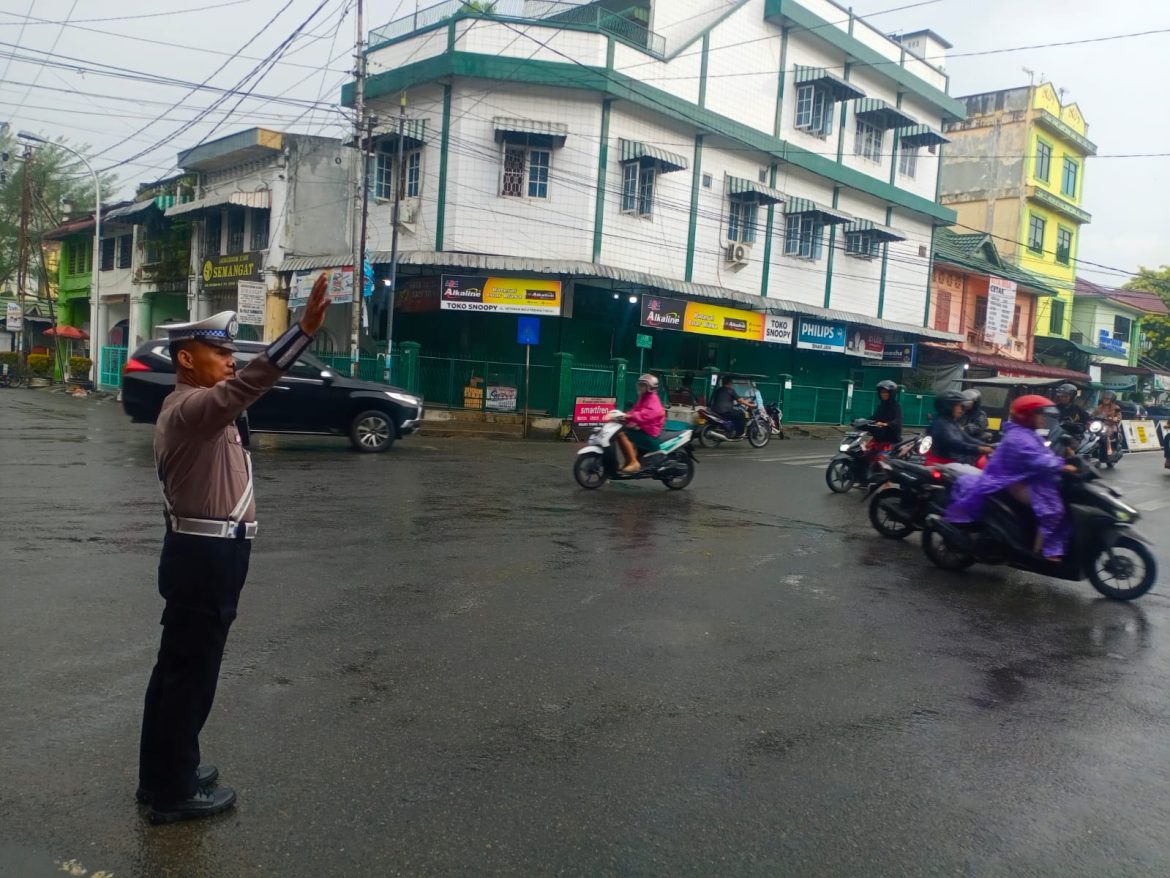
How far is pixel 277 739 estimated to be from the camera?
12.7 ft

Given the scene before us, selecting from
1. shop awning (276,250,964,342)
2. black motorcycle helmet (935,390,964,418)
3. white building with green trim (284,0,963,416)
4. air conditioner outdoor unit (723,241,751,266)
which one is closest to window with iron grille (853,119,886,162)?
white building with green trim (284,0,963,416)

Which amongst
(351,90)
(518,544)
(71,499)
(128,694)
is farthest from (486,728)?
(351,90)

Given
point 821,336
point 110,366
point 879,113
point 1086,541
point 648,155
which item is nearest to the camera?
point 1086,541

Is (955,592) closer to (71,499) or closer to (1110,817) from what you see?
(1110,817)

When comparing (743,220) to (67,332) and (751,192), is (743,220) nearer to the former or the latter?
(751,192)

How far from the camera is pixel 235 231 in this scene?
27.0 meters

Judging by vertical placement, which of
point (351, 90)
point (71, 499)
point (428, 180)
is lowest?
point (71, 499)

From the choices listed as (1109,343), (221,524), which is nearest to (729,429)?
(221,524)

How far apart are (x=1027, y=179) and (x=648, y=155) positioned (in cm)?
2356

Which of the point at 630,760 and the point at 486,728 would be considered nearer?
the point at 630,760

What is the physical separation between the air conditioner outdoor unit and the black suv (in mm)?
12766

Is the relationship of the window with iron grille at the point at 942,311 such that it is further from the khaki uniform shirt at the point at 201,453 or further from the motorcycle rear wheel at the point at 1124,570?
the khaki uniform shirt at the point at 201,453

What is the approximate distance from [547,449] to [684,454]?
19.3 feet

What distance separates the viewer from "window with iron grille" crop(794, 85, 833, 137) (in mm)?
27578
